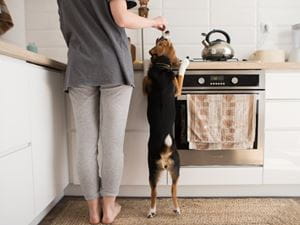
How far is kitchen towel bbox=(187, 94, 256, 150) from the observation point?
1.66 m

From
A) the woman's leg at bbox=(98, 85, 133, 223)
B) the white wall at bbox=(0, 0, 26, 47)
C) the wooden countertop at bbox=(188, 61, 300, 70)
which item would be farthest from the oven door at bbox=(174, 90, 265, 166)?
the white wall at bbox=(0, 0, 26, 47)

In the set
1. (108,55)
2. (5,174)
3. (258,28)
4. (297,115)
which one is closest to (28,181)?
(5,174)

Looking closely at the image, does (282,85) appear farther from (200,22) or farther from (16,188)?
(16,188)

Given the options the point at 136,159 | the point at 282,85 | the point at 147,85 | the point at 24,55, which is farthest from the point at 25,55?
the point at 282,85

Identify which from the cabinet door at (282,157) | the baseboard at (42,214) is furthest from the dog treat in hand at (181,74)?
the baseboard at (42,214)

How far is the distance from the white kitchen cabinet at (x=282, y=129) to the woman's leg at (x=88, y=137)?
101cm

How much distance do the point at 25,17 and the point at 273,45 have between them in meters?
1.91

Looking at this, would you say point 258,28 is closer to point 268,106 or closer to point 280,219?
point 268,106

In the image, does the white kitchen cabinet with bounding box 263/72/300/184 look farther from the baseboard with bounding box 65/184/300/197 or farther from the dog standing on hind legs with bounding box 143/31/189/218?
the dog standing on hind legs with bounding box 143/31/189/218

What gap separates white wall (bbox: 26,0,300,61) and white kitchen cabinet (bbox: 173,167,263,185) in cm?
90

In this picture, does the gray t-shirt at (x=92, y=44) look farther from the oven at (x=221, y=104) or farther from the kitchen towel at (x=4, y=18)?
the kitchen towel at (x=4, y=18)

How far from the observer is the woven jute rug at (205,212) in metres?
1.47

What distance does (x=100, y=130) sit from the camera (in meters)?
1.42

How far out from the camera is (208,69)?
1660mm
